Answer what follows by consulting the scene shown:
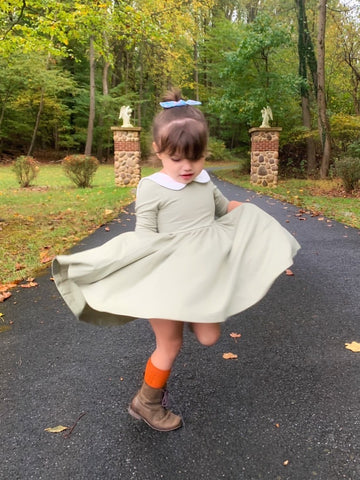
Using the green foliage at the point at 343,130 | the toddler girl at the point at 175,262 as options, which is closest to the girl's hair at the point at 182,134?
the toddler girl at the point at 175,262

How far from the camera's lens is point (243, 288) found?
Answer: 65.5 inches

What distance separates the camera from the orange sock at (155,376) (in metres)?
1.93

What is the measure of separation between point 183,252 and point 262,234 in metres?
0.41

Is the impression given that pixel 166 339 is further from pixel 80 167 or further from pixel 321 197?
pixel 80 167

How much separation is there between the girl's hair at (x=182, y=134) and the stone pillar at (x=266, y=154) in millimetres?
13179

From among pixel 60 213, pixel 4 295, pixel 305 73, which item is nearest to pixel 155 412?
pixel 4 295

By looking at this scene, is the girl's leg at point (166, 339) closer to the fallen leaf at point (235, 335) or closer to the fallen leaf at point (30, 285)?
the fallen leaf at point (235, 335)

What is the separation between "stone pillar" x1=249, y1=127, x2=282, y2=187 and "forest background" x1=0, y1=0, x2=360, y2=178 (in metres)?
1.98

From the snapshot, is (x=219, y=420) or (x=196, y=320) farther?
(x=219, y=420)

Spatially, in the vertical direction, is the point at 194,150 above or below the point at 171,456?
above

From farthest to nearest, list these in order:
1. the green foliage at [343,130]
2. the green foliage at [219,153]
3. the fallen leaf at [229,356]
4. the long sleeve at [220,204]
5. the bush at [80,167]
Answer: the green foliage at [219,153], the green foliage at [343,130], the bush at [80,167], the fallen leaf at [229,356], the long sleeve at [220,204]

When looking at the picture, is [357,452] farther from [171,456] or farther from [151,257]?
[151,257]

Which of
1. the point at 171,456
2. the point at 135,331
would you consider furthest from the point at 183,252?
the point at 135,331

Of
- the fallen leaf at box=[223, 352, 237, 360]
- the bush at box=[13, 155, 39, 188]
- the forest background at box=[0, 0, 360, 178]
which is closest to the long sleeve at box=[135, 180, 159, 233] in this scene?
the forest background at box=[0, 0, 360, 178]
